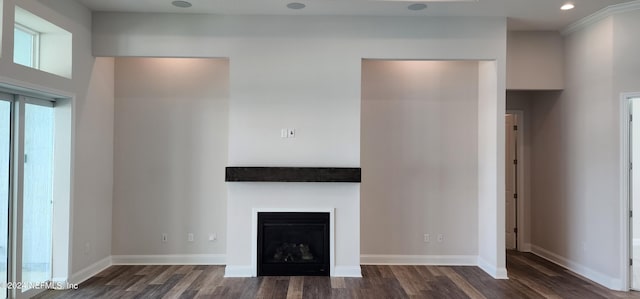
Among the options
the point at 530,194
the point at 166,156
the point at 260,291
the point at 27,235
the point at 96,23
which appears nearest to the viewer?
the point at 27,235

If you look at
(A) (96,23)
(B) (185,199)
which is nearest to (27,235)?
(B) (185,199)

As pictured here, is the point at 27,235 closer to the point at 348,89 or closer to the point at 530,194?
the point at 348,89

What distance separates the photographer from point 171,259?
512 centimetres

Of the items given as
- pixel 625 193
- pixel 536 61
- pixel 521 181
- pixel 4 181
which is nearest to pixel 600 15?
pixel 536 61

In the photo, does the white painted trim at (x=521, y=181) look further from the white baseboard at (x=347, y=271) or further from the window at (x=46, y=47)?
the window at (x=46, y=47)

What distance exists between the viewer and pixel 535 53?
5.25 m

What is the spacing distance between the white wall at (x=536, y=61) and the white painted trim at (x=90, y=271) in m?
5.86

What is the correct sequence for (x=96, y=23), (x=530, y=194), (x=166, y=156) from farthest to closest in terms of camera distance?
1. (x=530, y=194)
2. (x=166, y=156)
3. (x=96, y=23)

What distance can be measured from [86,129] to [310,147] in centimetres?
266

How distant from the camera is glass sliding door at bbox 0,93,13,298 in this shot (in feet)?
11.5

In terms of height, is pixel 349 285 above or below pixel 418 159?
below

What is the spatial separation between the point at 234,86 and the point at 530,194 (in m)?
4.78

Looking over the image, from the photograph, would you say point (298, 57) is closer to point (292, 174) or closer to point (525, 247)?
point (292, 174)

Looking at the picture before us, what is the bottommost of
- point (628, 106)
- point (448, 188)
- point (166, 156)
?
point (448, 188)
